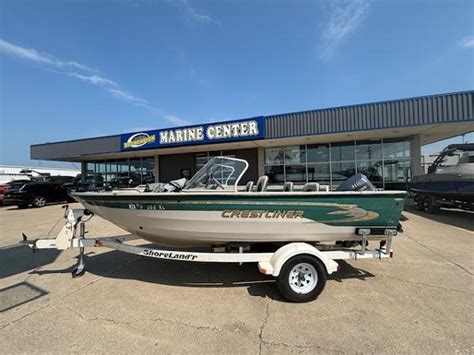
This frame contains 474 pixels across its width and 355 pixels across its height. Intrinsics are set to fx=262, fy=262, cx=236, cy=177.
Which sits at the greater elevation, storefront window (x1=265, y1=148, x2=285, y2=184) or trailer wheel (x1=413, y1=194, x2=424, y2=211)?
storefront window (x1=265, y1=148, x2=285, y2=184)

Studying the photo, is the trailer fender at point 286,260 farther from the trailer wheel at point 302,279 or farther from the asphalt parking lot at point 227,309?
the asphalt parking lot at point 227,309

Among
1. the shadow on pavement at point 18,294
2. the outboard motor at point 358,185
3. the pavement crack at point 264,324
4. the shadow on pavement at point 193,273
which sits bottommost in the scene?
the pavement crack at point 264,324

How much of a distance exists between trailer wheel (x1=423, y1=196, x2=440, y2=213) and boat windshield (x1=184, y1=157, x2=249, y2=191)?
8.83m

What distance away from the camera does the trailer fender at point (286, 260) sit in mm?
3309

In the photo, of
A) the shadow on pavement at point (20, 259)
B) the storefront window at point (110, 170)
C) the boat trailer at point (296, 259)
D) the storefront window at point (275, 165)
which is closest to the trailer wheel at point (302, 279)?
the boat trailer at point (296, 259)

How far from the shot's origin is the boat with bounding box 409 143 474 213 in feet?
26.9

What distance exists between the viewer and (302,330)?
2.67 meters

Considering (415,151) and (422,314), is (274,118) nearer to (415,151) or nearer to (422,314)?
(415,151)

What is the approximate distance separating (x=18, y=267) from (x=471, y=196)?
11.6 meters

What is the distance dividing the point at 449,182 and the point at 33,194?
18.9 meters

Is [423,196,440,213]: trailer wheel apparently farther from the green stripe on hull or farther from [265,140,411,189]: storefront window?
the green stripe on hull

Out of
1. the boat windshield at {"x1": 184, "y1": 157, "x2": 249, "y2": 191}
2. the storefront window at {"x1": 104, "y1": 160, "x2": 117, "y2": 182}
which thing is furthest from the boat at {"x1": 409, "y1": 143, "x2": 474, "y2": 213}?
the storefront window at {"x1": 104, "y1": 160, "x2": 117, "y2": 182}

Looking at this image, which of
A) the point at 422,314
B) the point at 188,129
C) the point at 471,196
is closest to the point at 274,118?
the point at 188,129

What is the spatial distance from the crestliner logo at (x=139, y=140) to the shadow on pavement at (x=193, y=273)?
11.4 meters
